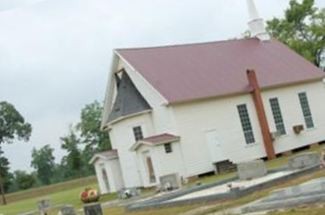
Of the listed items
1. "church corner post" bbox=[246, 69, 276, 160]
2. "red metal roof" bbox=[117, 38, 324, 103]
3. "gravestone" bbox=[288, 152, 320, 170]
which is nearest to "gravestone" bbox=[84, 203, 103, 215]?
"gravestone" bbox=[288, 152, 320, 170]

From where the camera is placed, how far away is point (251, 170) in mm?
24516

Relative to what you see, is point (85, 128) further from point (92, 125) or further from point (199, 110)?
point (199, 110)

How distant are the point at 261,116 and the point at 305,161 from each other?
660 inches

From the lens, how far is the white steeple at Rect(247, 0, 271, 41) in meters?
48.1

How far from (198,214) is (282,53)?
1239 inches

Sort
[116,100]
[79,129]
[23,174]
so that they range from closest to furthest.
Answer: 1. [116,100]
2. [79,129]
3. [23,174]

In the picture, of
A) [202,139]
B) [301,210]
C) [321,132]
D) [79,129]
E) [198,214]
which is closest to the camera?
[301,210]

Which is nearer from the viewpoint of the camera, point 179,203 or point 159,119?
point 179,203

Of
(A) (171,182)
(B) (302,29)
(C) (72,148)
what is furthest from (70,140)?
(A) (171,182)

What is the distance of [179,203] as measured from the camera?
20297 millimetres

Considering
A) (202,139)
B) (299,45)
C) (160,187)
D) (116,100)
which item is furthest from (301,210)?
(299,45)

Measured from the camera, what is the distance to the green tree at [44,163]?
12962 cm

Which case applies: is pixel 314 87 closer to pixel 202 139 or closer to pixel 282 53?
pixel 282 53

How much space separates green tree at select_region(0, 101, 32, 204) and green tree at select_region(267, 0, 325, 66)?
50847mm
